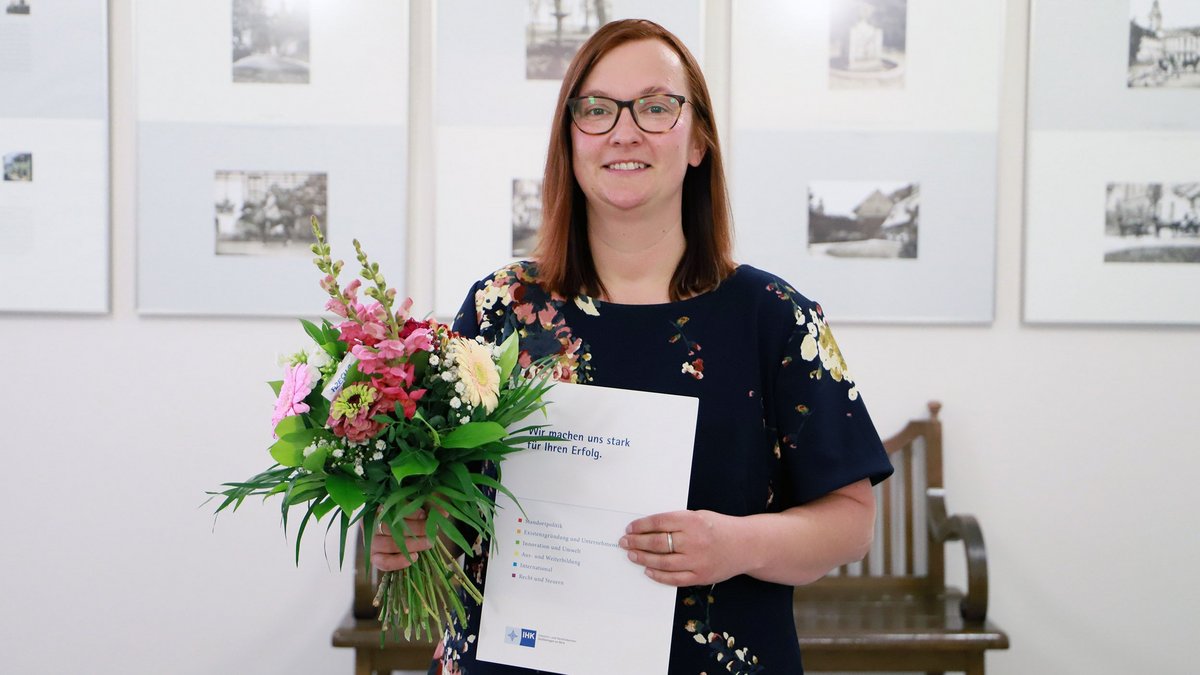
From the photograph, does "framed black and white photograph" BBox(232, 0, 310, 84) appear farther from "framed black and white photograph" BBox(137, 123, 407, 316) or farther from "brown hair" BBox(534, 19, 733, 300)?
"brown hair" BBox(534, 19, 733, 300)

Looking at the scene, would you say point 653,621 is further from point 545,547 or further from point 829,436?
point 829,436

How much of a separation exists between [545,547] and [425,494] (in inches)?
8.2

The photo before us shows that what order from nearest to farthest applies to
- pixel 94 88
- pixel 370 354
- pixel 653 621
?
pixel 370 354 → pixel 653 621 → pixel 94 88

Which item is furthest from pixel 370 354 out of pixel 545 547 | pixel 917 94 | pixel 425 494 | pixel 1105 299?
pixel 1105 299

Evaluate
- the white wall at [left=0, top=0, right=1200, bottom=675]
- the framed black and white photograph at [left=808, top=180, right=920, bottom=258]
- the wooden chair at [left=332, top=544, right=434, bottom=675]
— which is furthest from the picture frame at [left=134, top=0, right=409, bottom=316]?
the framed black and white photograph at [left=808, top=180, right=920, bottom=258]

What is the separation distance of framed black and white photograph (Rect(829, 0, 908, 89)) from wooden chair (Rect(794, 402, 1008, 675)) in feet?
3.28

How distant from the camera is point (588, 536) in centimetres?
116

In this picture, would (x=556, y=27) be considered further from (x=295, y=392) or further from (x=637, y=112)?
(x=295, y=392)

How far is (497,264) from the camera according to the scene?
270 centimetres

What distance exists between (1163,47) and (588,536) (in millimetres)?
2525

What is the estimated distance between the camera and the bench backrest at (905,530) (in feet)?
8.78

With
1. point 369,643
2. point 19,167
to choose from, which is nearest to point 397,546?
point 369,643

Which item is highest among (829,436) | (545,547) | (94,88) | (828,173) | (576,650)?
(94,88)

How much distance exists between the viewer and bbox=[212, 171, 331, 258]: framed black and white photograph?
267 cm
